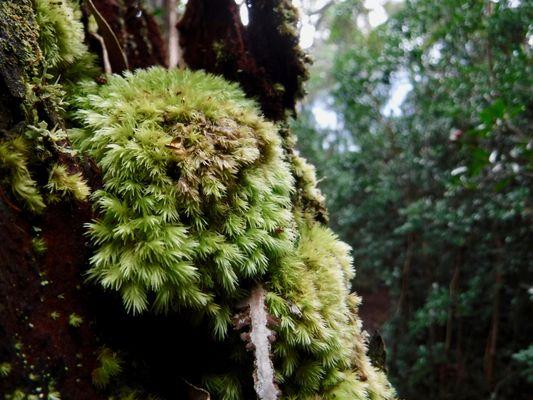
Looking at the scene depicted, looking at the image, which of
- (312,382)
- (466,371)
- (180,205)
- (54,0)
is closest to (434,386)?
(466,371)

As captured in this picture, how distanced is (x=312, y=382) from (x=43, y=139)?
0.86m

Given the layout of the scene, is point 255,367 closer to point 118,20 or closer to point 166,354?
point 166,354

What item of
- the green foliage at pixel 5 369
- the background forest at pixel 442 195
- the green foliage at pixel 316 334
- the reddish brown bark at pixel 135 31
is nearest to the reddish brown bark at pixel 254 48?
the reddish brown bark at pixel 135 31

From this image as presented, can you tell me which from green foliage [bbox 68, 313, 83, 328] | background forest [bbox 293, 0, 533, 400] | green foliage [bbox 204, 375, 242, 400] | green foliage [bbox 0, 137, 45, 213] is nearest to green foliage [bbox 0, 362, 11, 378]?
green foliage [bbox 68, 313, 83, 328]

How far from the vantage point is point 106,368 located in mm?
829

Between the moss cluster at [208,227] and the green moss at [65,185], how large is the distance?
0.11 feet

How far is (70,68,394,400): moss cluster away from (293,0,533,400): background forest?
2517mm

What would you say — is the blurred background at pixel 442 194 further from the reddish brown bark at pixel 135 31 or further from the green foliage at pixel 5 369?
the green foliage at pixel 5 369

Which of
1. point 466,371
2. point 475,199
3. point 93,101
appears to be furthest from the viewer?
point 466,371

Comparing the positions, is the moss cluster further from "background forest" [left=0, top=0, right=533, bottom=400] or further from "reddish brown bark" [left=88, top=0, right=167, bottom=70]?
"reddish brown bark" [left=88, top=0, right=167, bottom=70]

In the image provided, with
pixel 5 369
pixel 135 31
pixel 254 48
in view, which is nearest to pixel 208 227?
pixel 5 369

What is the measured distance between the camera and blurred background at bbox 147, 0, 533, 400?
150 inches

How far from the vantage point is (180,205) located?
90 centimetres

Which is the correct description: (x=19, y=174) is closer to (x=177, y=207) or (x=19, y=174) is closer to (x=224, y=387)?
(x=177, y=207)
